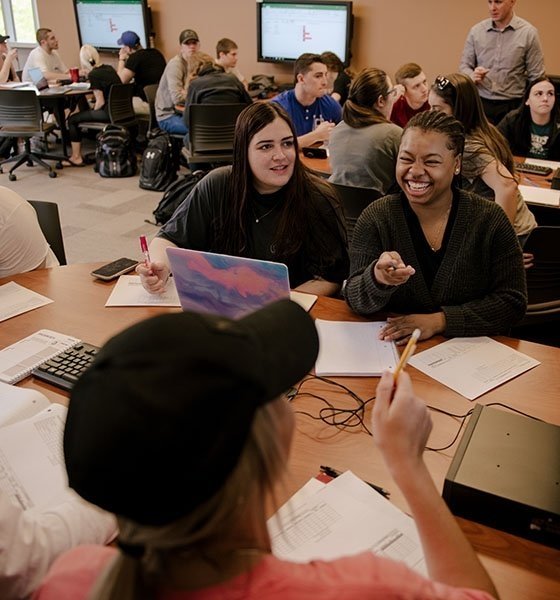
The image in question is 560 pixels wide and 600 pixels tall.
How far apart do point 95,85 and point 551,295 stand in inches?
214

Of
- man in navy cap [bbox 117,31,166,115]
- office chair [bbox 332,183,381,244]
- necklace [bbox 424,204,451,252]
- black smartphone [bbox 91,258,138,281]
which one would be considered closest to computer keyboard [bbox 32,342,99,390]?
black smartphone [bbox 91,258,138,281]

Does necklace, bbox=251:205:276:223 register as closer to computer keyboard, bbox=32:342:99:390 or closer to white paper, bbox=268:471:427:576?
computer keyboard, bbox=32:342:99:390

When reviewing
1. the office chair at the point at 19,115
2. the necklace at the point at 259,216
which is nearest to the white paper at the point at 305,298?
the necklace at the point at 259,216

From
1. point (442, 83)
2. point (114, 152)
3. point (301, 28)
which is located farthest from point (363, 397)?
point (301, 28)

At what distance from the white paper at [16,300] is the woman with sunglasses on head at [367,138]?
176 centimetres

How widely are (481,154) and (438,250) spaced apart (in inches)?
41.3

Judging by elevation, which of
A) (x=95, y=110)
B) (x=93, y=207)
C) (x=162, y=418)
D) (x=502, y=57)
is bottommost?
(x=93, y=207)

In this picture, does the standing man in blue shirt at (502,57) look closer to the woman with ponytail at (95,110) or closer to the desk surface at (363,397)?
the woman with ponytail at (95,110)

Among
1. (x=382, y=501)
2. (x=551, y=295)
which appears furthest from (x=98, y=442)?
(x=551, y=295)

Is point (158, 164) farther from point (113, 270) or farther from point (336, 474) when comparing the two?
point (336, 474)

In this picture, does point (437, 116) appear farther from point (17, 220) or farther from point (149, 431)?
point (149, 431)

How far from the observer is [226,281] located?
1.47 m

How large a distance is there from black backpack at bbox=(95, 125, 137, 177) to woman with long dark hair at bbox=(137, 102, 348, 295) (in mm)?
4113

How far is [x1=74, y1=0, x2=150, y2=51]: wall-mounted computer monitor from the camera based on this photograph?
283 inches
